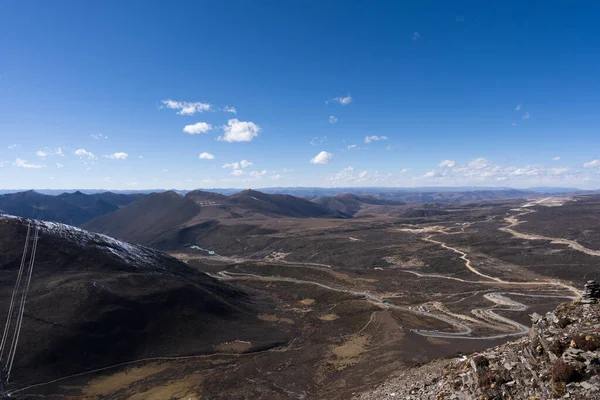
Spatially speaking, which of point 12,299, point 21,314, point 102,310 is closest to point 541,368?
point 102,310

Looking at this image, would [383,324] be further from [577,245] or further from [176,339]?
[577,245]

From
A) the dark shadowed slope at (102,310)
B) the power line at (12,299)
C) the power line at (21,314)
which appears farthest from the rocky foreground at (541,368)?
the power line at (12,299)

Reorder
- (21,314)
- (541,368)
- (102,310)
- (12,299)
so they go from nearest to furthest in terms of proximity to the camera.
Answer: (541,368), (21,314), (12,299), (102,310)

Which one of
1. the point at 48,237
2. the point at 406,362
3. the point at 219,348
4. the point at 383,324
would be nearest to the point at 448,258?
the point at 383,324

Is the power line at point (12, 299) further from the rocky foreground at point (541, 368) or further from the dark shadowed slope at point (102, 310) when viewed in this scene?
the rocky foreground at point (541, 368)

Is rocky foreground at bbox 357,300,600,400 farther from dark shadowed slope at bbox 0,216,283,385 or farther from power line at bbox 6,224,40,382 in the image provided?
power line at bbox 6,224,40,382

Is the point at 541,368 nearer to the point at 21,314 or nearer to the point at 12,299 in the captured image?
the point at 21,314

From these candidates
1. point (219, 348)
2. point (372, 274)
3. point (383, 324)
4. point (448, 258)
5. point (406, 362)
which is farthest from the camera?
point (448, 258)
